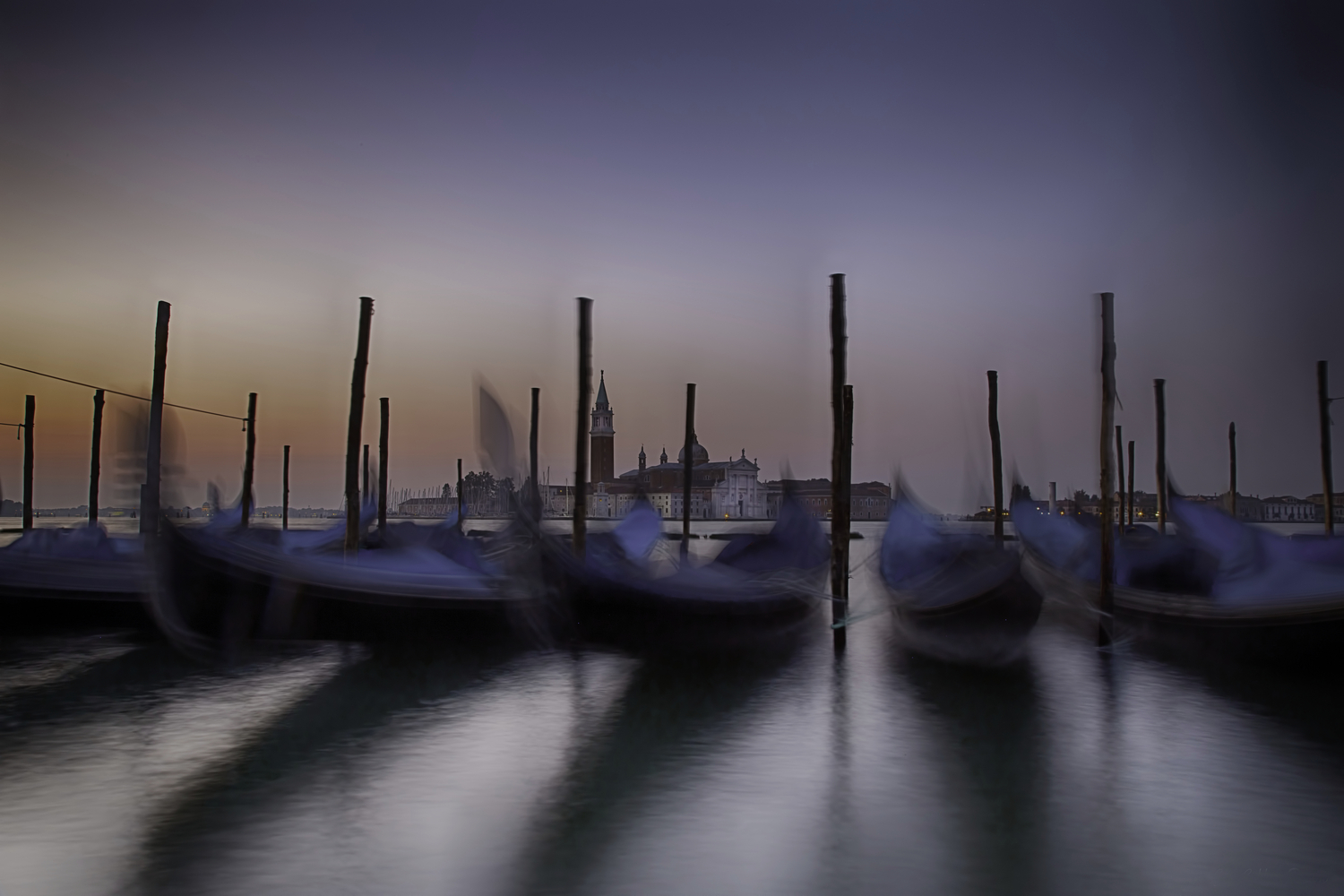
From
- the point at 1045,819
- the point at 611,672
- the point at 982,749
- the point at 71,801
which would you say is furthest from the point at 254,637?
the point at 1045,819

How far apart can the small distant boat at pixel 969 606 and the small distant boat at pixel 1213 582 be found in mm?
524

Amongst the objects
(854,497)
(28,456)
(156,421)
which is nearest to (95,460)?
(28,456)

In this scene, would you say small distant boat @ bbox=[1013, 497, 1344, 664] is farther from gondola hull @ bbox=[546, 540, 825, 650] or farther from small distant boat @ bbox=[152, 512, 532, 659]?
small distant boat @ bbox=[152, 512, 532, 659]

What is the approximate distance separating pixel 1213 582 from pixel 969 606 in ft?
→ 10.0

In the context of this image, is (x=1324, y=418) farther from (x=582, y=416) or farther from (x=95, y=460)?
(x=95, y=460)

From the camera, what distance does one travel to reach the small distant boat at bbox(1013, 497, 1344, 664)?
6852 millimetres

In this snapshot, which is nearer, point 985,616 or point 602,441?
point 985,616

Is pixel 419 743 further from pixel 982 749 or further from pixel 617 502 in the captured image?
pixel 617 502

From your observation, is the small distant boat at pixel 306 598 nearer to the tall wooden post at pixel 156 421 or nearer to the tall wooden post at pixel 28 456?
the tall wooden post at pixel 156 421

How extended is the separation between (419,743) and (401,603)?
2.48 m

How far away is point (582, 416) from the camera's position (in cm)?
1027

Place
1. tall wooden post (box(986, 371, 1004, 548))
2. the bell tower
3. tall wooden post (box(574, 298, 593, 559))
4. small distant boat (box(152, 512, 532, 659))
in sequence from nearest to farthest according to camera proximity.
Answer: small distant boat (box(152, 512, 532, 659))
tall wooden post (box(574, 298, 593, 559))
tall wooden post (box(986, 371, 1004, 548))
the bell tower

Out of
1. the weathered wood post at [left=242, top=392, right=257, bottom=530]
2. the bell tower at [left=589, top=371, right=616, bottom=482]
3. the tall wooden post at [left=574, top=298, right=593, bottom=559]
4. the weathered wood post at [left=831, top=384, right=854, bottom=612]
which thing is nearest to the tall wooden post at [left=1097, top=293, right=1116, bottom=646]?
the weathered wood post at [left=831, top=384, right=854, bottom=612]

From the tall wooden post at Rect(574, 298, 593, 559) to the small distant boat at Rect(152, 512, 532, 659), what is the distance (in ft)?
6.10
